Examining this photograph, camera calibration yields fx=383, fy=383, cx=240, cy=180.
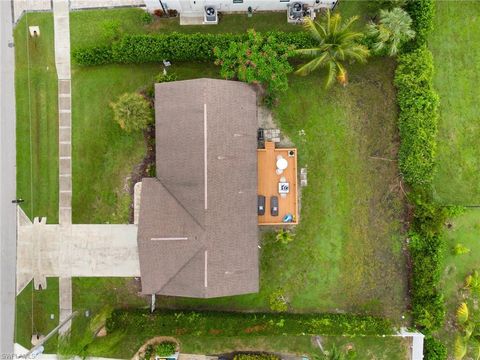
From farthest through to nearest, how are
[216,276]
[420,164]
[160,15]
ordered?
[160,15] → [420,164] → [216,276]

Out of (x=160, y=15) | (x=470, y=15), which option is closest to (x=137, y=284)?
(x=160, y=15)

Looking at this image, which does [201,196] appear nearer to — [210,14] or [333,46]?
[333,46]

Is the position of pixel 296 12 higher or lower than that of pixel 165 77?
higher

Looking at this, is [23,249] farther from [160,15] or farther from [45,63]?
[160,15]

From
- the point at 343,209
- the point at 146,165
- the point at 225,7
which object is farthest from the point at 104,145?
the point at 343,209

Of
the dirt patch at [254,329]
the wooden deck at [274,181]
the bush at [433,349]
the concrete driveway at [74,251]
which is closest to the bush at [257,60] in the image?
the wooden deck at [274,181]

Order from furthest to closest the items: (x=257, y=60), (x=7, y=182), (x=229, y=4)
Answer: (x=7, y=182)
(x=229, y=4)
(x=257, y=60)

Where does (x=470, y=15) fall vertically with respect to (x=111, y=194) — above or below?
above

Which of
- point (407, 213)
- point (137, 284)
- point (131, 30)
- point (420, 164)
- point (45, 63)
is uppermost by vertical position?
point (131, 30)
